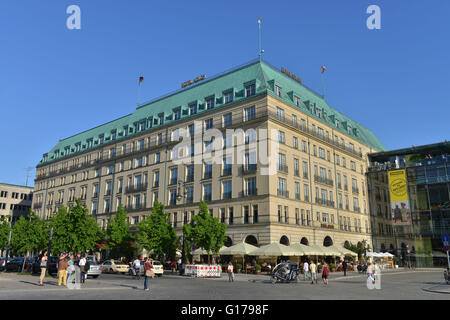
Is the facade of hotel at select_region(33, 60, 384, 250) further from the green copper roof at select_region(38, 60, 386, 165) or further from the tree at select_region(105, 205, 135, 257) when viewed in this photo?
the tree at select_region(105, 205, 135, 257)

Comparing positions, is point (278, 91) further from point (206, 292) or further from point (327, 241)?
point (206, 292)

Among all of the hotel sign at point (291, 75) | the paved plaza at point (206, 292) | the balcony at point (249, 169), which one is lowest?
the paved plaza at point (206, 292)

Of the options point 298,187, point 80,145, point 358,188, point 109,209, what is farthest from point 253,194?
point 80,145

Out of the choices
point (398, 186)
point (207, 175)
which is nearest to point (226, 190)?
point (207, 175)

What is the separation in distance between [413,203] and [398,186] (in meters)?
4.17

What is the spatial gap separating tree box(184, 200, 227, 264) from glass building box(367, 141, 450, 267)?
34.0m

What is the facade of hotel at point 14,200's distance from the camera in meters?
99.9

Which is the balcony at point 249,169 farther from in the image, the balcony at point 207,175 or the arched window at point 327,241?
the arched window at point 327,241

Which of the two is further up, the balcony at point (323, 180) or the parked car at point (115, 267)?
the balcony at point (323, 180)

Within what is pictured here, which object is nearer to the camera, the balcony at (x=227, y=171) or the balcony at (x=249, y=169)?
the balcony at (x=249, y=169)

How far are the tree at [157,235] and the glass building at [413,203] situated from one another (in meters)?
36.2

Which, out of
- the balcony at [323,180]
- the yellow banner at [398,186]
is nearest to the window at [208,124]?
the balcony at [323,180]

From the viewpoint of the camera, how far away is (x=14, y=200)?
102062mm
